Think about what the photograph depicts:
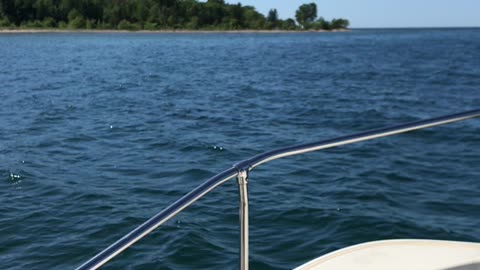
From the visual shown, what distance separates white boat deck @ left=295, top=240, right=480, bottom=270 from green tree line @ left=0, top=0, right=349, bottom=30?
381 ft

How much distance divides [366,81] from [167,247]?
667 inches

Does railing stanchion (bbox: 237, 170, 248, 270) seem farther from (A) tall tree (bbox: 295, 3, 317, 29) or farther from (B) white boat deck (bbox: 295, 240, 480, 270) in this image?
(A) tall tree (bbox: 295, 3, 317, 29)

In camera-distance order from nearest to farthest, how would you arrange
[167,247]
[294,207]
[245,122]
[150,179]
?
[167,247]
[294,207]
[150,179]
[245,122]

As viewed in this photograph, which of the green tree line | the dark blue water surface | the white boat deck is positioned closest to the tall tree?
the green tree line

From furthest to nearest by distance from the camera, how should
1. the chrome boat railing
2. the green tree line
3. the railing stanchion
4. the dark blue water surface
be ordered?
1. the green tree line
2. the dark blue water surface
3. the railing stanchion
4. the chrome boat railing

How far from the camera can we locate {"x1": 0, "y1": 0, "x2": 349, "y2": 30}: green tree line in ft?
376

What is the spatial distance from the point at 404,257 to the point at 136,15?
132m

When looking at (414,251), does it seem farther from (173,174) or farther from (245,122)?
(245,122)

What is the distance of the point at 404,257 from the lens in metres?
2.44

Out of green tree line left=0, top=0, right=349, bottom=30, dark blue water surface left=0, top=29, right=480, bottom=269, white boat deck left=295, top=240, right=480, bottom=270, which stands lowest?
dark blue water surface left=0, top=29, right=480, bottom=269

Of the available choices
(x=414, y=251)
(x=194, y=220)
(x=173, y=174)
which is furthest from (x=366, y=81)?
(x=414, y=251)

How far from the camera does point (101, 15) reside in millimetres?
125375

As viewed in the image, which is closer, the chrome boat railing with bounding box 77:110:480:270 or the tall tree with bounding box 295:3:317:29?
the chrome boat railing with bounding box 77:110:480:270

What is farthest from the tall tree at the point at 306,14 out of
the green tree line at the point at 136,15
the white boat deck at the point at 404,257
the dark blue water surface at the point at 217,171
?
the white boat deck at the point at 404,257
